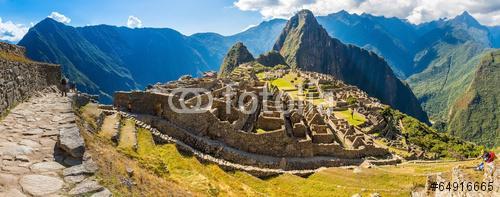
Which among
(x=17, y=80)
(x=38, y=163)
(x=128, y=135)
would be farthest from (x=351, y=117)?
(x=38, y=163)

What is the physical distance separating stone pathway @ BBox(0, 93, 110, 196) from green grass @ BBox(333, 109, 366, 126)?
62831mm

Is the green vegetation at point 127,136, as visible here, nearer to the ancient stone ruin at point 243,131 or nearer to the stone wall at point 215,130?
the ancient stone ruin at point 243,131

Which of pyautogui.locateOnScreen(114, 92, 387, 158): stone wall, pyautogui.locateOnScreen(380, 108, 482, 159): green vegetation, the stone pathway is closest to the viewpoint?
the stone pathway

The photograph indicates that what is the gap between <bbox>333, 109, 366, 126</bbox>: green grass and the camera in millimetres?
73100

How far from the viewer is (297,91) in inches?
Result: 4023

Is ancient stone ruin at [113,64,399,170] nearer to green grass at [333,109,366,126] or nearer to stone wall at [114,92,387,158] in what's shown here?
stone wall at [114,92,387,158]

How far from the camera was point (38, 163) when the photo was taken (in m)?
10.7

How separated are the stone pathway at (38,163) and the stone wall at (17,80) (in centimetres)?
151

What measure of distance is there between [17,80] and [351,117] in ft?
216

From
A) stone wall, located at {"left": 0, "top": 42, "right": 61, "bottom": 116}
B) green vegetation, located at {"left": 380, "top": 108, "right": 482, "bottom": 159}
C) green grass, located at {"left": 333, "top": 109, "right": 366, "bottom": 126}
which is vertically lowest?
green vegetation, located at {"left": 380, "top": 108, "right": 482, "bottom": 159}

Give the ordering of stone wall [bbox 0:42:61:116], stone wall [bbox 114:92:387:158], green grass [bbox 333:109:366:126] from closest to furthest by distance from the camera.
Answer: stone wall [bbox 0:42:61:116] < stone wall [bbox 114:92:387:158] < green grass [bbox 333:109:366:126]

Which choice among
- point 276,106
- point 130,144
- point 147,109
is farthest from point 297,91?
point 130,144

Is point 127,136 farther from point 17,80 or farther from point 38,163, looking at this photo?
point 38,163

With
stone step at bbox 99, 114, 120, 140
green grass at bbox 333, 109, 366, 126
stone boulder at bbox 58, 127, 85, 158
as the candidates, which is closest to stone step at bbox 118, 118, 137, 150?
stone step at bbox 99, 114, 120, 140
